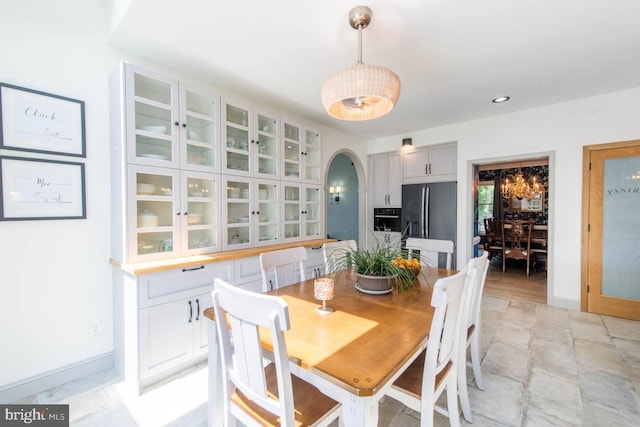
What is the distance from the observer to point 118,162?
6.70 feet

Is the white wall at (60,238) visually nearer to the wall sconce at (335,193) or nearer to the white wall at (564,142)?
the white wall at (564,142)

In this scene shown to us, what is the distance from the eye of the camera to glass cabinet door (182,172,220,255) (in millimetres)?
2355

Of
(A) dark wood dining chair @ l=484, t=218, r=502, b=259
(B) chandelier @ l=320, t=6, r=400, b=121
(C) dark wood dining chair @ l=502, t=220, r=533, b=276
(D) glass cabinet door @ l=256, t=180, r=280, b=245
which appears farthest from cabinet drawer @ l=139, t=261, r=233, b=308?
(A) dark wood dining chair @ l=484, t=218, r=502, b=259

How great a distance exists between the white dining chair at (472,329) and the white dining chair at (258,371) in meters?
0.94

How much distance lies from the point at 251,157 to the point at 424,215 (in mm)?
2852

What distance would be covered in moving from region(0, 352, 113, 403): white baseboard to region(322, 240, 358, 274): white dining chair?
1.89 metres

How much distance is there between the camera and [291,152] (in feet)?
11.3

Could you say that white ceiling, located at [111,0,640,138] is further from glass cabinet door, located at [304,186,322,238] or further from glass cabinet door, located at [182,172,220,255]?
glass cabinet door, located at [304,186,322,238]

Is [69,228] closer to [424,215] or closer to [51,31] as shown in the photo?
[51,31]

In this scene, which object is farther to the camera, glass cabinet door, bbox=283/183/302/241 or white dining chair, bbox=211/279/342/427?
glass cabinet door, bbox=283/183/302/241

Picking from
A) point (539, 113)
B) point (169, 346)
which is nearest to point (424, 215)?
point (539, 113)

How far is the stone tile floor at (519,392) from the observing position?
5.44 feet

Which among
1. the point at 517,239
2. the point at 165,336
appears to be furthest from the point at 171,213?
the point at 517,239

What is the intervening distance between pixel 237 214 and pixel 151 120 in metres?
1.10
